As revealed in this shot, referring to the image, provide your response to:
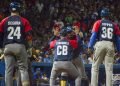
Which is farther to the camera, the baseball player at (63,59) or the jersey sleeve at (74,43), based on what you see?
the jersey sleeve at (74,43)

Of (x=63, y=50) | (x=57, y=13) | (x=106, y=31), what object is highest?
(x=57, y=13)

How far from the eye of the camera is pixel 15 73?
12.9 m

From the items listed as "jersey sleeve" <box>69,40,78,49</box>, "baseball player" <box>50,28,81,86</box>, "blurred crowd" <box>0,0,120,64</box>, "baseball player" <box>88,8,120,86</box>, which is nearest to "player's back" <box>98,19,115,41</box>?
"baseball player" <box>88,8,120,86</box>

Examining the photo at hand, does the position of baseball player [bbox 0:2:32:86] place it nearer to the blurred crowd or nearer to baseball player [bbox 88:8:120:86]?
baseball player [bbox 88:8:120:86]

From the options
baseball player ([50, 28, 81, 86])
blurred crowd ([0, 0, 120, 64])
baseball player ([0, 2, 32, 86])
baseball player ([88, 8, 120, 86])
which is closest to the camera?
baseball player ([0, 2, 32, 86])

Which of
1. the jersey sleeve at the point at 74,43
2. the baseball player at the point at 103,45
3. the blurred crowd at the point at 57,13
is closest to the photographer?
the baseball player at the point at 103,45

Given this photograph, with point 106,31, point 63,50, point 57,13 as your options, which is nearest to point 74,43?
point 63,50

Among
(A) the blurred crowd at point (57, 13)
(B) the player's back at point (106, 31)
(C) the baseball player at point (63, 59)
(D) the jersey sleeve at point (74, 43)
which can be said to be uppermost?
(A) the blurred crowd at point (57, 13)

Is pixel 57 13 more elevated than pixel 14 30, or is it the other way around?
pixel 57 13

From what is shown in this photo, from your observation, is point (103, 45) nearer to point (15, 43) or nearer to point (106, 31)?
point (106, 31)

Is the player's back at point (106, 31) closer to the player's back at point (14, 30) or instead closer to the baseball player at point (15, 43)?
the baseball player at point (15, 43)

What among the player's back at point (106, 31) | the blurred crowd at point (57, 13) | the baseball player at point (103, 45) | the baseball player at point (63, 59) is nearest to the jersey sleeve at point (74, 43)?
the baseball player at point (63, 59)

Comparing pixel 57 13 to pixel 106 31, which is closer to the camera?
pixel 106 31

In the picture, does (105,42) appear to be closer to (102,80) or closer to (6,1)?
(102,80)
